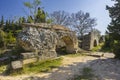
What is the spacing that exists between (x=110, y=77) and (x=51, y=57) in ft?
16.8

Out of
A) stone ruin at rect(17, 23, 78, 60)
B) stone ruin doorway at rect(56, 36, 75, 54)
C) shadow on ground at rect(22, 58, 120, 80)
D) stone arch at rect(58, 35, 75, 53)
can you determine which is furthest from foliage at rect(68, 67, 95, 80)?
stone arch at rect(58, 35, 75, 53)

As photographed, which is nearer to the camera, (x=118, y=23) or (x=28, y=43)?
(x=28, y=43)

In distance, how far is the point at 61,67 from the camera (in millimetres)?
10664

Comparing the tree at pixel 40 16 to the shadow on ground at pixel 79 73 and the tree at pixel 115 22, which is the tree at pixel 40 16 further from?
the shadow on ground at pixel 79 73

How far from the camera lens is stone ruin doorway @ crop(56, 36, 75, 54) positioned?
16.6 m

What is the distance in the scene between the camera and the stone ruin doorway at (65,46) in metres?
16.6

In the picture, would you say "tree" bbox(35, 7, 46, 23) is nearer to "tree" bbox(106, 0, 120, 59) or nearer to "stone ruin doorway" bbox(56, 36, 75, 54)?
"stone ruin doorway" bbox(56, 36, 75, 54)

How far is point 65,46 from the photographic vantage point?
709 inches

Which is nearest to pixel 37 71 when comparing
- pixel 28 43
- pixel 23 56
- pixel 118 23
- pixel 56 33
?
pixel 23 56

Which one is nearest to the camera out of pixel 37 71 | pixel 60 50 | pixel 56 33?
pixel 37 71

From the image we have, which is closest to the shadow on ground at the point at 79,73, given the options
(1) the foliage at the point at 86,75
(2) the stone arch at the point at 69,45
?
(1) the foliage at the point at 86,75

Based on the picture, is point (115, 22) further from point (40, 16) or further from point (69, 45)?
point (40, 16)

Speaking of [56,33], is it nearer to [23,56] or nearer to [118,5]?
[23,56]

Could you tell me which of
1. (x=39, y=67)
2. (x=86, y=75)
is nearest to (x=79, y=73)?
(x=86, y=75)
